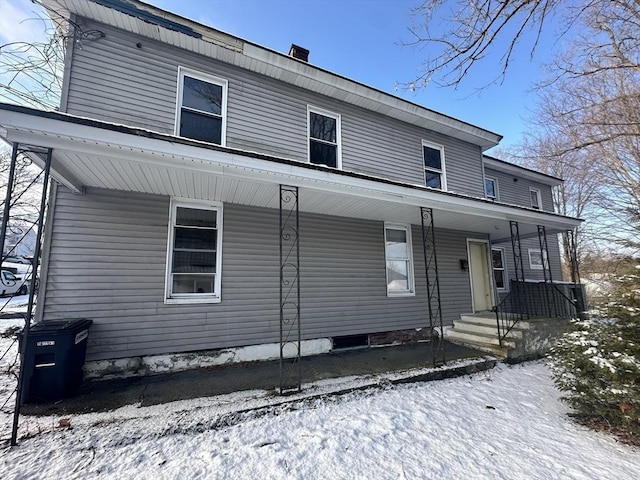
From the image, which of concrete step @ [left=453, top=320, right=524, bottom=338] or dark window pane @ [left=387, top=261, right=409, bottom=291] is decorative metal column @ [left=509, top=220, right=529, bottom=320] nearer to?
concrete step @ [left=453, top=320, right=524, bottom=338]

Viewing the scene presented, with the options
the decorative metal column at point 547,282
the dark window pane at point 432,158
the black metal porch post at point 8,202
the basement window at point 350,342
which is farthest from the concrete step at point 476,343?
the black metal porch post at point 8,202

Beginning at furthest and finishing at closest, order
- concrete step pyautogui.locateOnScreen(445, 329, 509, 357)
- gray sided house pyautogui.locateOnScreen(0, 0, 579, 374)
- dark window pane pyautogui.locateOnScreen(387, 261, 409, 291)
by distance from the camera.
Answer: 1. dark window pane pyautogui.locateOnScreen(387, 261, 409, 291)
2. concrete step pyautogui.locateOnScreen(445, 329, 509, 357)
3. gray sided house pyautogui.locateOnScreen(0, 0, 579, 374)

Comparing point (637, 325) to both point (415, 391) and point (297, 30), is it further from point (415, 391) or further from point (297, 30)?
point (297, 30)

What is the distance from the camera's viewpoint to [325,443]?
3.18m

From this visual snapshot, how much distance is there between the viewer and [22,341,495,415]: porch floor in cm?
395

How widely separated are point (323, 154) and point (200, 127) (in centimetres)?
292

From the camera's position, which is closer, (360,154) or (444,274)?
(360,154)

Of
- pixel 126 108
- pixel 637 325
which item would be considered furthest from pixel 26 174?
pixel 637 325

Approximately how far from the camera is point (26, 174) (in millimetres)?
16578

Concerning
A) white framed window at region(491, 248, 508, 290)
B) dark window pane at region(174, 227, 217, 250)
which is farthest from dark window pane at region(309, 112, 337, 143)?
white framed window at region(491, 248, 508, 290)

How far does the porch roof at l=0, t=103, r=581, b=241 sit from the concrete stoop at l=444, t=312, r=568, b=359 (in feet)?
A: 9.02

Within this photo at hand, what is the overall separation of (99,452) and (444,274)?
26.7ft

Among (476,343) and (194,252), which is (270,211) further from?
(476,343)

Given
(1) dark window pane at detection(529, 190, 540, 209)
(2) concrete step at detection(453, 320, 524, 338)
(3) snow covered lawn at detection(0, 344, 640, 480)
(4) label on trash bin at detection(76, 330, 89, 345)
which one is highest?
(1) dark window pane at detection(529, 190, 540, 209)
